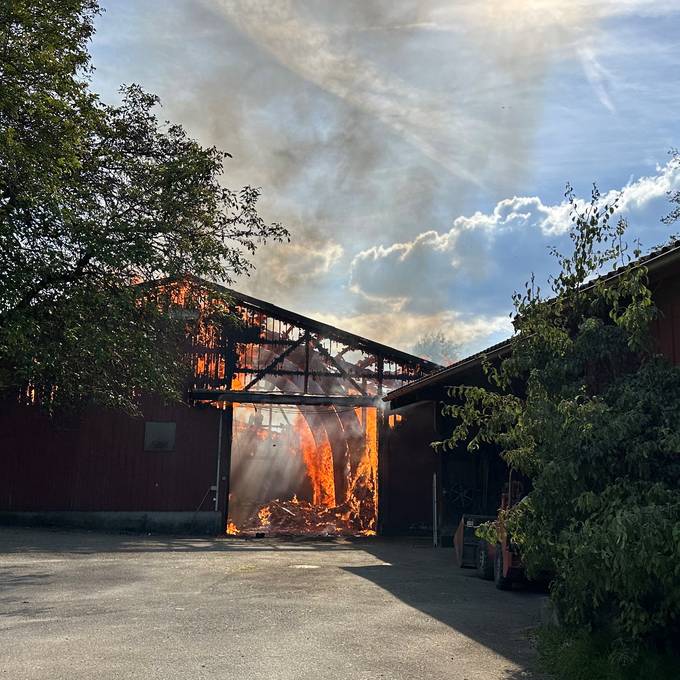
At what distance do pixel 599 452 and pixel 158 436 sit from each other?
19625 millimetres

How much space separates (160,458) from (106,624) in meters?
15.4

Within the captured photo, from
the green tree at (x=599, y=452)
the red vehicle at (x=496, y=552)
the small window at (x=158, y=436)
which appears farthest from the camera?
the small window at (x=158, y=436)

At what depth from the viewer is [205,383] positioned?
24438 millimetres

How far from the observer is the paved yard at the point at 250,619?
282 inches

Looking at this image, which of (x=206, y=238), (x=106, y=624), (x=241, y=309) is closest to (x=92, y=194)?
(x=206, y=238)

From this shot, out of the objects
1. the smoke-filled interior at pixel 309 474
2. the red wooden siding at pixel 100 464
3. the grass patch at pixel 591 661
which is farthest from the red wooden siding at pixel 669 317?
the red wooden siding at pixel 100 464

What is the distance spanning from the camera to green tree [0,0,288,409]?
15703 mm

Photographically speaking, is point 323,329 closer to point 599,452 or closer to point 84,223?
point 84,223

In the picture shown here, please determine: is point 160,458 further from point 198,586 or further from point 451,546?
point 198,586

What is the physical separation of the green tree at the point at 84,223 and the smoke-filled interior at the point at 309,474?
23.8 ft

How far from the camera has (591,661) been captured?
6934 millimetres

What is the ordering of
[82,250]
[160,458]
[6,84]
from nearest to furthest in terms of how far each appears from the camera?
[6,84]
[82,250]
[160,458]

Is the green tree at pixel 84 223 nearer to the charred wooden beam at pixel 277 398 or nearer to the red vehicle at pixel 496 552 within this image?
the charred wooden beam at pixel 277 398

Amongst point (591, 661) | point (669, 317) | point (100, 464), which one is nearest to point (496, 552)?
point (591, 661)
